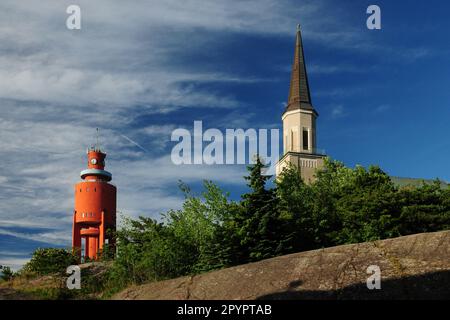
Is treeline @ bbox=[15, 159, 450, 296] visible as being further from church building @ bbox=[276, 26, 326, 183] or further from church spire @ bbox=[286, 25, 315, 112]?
church spire @ bbox=[286, 25, 315, 112]

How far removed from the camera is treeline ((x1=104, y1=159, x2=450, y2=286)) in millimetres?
23906

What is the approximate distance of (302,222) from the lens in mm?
26281

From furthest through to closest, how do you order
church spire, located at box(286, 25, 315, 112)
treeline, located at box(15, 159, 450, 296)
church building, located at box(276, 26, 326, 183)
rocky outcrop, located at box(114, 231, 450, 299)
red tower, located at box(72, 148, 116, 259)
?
church spire, located at box(286, 25, 315, 112) < church building, located at box(276, 26, 326, 183) < red tower, located at box(72, 148, 116, 259) < treeline, located at box(15, 159, 450, 296) < rocky outcrop, located at box(114, 231, 450, 299)

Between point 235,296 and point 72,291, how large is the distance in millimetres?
9860

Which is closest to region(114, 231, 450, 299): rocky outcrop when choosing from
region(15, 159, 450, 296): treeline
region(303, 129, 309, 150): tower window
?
region(15, 159, 450, 296): treeline

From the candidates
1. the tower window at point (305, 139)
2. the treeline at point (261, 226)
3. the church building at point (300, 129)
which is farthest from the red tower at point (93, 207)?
the treeline at point (261, 226)

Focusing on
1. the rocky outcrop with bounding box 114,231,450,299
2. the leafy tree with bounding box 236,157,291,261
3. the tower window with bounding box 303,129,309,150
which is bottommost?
the rocky outcrop with bounding box 114,231,450,299

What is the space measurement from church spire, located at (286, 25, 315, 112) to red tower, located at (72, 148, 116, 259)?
82.5ft

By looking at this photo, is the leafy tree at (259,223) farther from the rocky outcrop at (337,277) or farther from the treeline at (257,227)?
the rocky outcrop at (337,277)

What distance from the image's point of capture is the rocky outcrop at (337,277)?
14.5m

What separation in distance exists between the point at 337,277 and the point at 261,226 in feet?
31.4
